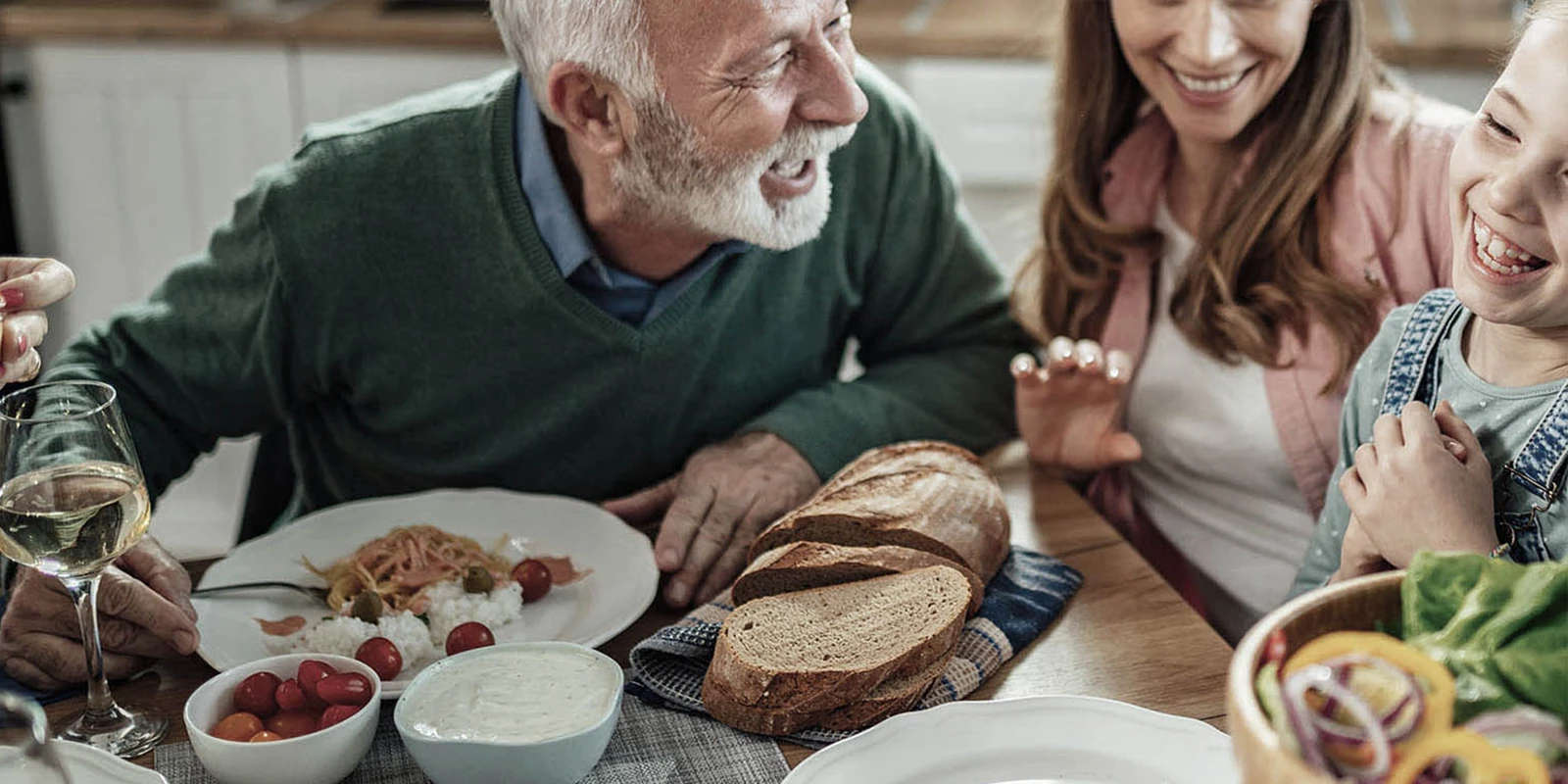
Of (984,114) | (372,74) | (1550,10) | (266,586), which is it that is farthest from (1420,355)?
(372,74)

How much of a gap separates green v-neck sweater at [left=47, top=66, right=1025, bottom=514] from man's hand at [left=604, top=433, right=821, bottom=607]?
37 mm

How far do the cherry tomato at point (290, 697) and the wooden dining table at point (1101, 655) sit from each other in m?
0.12

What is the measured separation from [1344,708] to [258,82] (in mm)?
3041

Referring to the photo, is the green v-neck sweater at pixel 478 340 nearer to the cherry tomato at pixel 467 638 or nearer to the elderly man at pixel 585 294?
the elderly man at pixel 585 294

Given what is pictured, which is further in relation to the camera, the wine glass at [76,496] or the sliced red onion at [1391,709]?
the wine glass at [76,496]

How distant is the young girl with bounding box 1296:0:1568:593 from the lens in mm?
1067

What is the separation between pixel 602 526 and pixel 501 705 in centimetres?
41

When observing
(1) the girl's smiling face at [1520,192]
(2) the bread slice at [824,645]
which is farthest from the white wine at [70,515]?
(1) the girl's smiling face at [1520,192]

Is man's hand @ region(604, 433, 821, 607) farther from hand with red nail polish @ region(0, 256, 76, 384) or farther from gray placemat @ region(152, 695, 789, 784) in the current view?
hand with red nail polish @ region(0, 256, 76, 384)

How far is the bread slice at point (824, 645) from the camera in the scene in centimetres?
114

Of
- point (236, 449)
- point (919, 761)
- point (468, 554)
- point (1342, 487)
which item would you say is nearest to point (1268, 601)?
point (1342, 487)

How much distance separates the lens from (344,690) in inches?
43.5

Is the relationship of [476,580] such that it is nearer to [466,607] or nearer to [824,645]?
[466,607]

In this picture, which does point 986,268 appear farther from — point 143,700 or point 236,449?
point 236,449
